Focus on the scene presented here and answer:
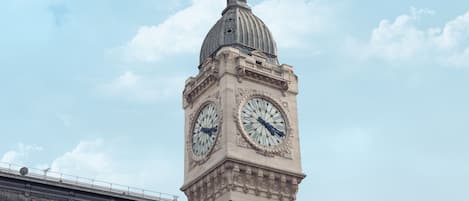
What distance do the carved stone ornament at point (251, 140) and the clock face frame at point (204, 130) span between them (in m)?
2.02

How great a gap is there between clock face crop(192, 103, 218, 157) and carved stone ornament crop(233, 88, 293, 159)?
228 cm

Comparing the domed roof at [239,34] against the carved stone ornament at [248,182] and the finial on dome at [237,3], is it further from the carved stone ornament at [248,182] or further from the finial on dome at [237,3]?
the carved stone ornament at [248,182]

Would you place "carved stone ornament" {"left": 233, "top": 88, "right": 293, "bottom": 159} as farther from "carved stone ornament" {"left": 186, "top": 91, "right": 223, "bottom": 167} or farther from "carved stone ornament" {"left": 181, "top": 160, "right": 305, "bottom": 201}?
"carved stone ornament" {"left": 181, "top": 160, "right": 305, "bottom": 201}

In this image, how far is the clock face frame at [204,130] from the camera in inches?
2805

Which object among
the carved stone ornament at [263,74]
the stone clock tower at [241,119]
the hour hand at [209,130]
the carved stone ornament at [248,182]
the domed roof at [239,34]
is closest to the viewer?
the carved stone ornament at [248,182]

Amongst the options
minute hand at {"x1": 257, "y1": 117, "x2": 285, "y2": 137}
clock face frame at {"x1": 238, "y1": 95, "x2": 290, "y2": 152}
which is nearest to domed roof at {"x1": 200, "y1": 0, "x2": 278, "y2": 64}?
clock face frame at {"x1": 238, "y1": 95, "x2": 290, "y2": 152}

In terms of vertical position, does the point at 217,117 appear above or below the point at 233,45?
below

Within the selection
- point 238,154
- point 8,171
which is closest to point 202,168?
point 238,154

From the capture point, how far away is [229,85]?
71000mm

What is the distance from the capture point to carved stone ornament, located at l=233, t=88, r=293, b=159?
2739 inches

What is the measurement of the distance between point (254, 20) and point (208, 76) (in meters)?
7.61

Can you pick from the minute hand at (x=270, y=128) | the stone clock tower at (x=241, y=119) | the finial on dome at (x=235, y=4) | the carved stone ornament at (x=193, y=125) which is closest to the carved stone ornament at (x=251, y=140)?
the stone clock tower at (x=241, y=119)

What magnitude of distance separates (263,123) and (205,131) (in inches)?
202

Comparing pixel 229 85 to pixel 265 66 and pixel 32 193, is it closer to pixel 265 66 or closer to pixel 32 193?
pixel 265 66
